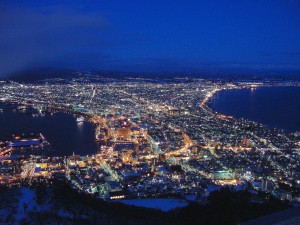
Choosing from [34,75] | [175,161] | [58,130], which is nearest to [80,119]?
[58,130]

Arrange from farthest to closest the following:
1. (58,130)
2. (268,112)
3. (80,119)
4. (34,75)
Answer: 1. (34,75)
2. (268,112)
3. (80,119)
4. (58,130)

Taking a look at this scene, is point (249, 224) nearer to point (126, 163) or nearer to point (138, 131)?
point (126, 163)

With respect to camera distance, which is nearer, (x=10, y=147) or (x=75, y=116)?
(x=10, y=147)

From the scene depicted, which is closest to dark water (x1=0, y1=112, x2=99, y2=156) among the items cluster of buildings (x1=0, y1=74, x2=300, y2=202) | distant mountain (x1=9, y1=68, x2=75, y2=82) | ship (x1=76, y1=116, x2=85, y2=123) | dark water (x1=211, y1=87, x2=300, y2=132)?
ship (x1=76, y1=116, x2=85, y2=123)

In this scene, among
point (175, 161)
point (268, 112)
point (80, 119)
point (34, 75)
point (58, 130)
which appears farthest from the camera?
point (34, 75)

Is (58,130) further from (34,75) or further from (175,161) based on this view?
(34,75)

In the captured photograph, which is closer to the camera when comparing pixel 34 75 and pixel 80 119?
pixel 80 119

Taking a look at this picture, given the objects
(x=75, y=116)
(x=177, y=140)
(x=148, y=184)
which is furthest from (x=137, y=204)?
(x=75, y=116)

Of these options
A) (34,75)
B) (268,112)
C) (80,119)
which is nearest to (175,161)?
(80,119)

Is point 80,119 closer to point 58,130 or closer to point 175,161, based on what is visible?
point 58,130
